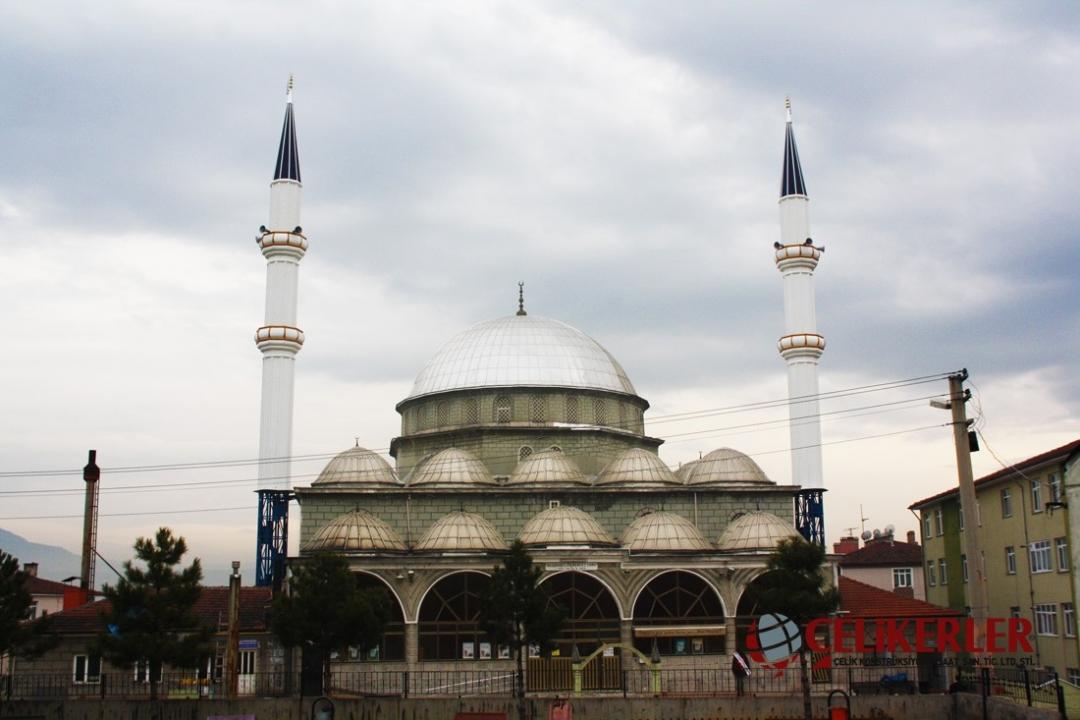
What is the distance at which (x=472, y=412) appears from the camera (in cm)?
3953

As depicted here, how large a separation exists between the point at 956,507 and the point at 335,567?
2146cm

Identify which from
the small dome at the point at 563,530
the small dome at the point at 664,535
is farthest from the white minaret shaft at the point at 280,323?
the small dome at the point at 664,535

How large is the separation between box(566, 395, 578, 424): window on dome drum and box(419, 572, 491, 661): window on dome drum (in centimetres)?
881

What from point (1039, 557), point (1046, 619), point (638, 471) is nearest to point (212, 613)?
point (638, 471)

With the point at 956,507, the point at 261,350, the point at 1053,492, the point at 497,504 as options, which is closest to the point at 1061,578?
the point at 1053,492

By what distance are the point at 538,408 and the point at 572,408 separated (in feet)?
4.05

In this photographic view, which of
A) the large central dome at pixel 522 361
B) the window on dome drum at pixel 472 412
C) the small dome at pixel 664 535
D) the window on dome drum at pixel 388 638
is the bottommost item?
the window on dome drum at pixel 388 638

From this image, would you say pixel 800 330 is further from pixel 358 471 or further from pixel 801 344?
pixel 358 471

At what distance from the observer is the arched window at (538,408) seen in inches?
1545

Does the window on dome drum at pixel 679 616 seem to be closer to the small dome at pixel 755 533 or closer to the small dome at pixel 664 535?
the small dome at pixel 664 535

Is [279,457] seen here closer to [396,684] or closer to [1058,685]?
[396,684]

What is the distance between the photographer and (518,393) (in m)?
39.4

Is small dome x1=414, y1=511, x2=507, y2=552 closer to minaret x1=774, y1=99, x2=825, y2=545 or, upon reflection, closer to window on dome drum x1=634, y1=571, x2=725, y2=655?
window on dome drum x1=634, y1=571, x2=725, y2=655

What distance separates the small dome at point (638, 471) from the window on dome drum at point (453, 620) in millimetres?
6269
